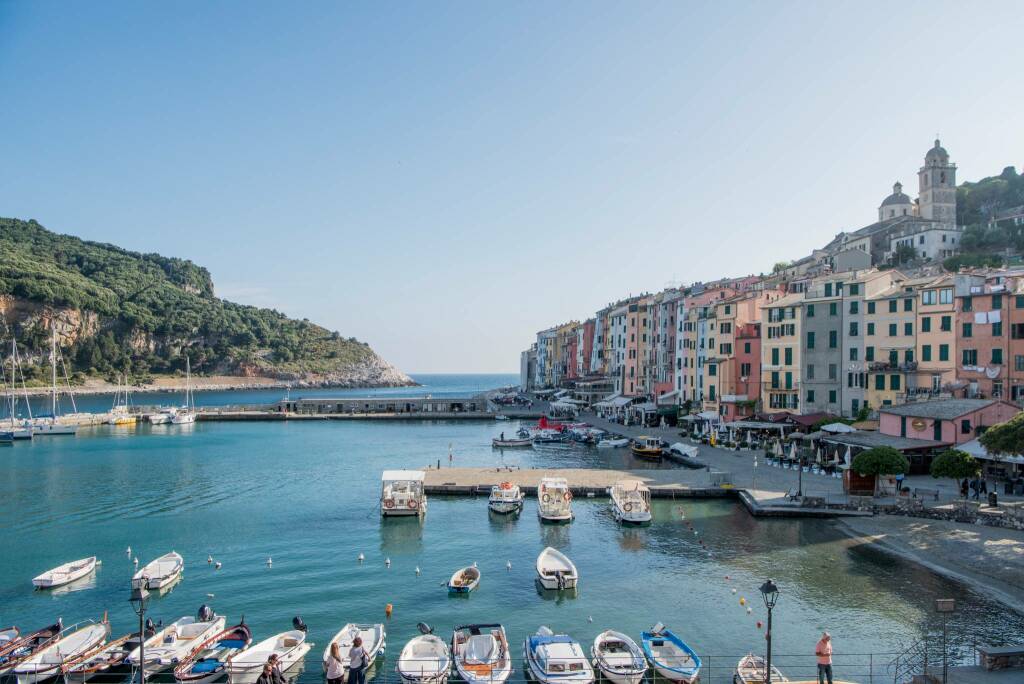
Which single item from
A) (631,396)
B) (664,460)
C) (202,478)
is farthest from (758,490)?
(631,396)

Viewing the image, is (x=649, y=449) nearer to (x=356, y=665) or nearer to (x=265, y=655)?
(x=265, y=655)

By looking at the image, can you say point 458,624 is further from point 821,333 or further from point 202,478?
point 821,333

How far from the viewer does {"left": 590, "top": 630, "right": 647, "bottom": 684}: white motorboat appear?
2102 cm

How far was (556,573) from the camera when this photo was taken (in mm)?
29828

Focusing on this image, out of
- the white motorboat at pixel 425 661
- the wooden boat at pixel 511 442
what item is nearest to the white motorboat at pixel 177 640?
the white motorboat at pixel 425 661

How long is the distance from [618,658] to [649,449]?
44.8 meters

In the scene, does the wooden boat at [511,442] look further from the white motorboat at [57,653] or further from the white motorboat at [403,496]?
the white motorboat at [57,653]

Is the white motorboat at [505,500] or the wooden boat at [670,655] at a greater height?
the white motorboat at [505,500]

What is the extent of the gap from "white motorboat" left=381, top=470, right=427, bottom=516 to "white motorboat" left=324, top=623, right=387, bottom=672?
1799cm

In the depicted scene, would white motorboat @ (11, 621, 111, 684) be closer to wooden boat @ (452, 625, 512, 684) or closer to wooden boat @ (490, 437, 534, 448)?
wooden boat @ (452, 625, 512, 684)

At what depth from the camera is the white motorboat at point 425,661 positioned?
2092 centimetres

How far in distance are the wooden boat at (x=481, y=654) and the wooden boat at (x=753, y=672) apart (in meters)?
6.89

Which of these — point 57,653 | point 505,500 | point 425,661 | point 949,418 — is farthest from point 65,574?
point 949,418

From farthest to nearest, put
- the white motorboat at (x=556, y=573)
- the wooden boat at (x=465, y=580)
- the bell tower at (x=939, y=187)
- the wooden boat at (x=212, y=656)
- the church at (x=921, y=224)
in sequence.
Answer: the bell tower at (x=939, y=187) → the church at (x=921, y=224) → the white motorboat at (x=556, y=573) → the wooden boat at (x=465, y=580) → the wooden boat at (x=212, y=656)
